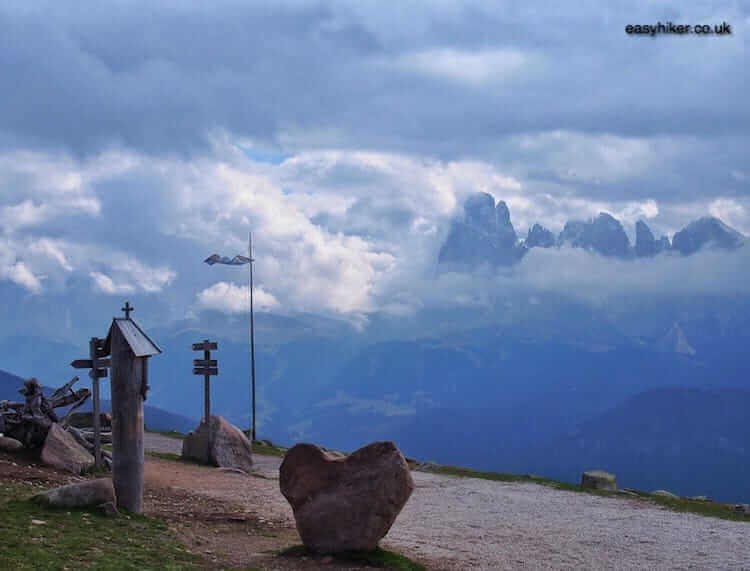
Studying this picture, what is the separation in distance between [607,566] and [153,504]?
38.7 feet

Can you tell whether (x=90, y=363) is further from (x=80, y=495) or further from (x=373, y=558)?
(x=373, y=558)

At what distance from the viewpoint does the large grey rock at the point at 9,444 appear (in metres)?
28.4

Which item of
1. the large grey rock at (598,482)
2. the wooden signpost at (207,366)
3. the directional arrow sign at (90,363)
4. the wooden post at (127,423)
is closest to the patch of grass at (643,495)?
the large grey rock at (598,482)

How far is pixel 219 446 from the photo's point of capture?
37.8m

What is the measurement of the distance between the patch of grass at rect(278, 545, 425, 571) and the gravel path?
3.33ft

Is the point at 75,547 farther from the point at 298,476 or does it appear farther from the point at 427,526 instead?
the point at 427,526

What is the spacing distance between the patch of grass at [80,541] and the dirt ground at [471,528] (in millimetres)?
717

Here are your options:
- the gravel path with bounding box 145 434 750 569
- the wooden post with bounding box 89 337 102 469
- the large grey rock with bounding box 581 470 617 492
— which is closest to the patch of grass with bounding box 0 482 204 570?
the gravel path with bounding box 145 434 750 569

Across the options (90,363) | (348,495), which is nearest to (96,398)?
(90,363)

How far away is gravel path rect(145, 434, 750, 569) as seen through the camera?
69.9ft

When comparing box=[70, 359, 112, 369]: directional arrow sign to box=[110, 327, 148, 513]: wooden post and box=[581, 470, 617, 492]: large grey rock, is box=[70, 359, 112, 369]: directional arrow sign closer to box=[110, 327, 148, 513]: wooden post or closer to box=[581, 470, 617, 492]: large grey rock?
box=[110, 327, 148, 513]: wooden post

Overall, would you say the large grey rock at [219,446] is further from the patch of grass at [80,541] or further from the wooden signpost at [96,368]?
the patch of grass at [80,541]

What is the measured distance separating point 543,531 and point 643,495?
40.1 ft

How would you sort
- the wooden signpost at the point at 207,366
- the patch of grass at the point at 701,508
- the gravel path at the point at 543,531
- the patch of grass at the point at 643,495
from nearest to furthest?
1. the gravel path at the point at 543,531
2. the patch of grass at the point at 701,508
3. the patch of grass at the point at 643,495
4. the wooden signpost at the point at 207,366
